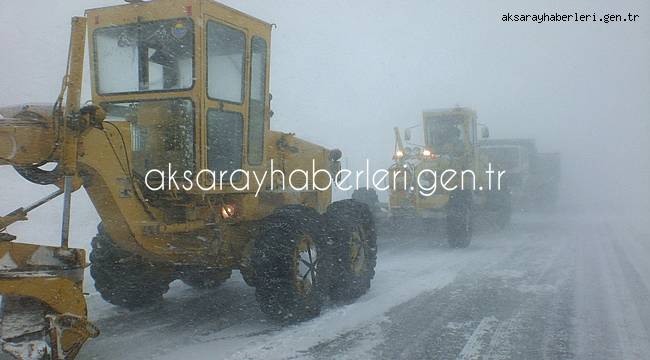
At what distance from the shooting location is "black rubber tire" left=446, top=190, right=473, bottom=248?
1066 centimetres

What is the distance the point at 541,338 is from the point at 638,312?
60.9 inches

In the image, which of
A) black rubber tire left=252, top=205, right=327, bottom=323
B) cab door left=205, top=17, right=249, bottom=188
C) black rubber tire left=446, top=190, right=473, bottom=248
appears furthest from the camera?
black rubber tire left=446, top=190, right=473, bottom=248

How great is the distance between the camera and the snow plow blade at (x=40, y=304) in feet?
11.3

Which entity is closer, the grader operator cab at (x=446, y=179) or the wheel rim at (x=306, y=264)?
the wheel rim at (x=306, y=264)

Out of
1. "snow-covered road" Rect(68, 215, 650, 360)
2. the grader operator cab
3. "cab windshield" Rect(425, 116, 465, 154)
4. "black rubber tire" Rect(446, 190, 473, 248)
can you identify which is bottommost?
"snow-covered road" Rect(68, 215, 650, 360)

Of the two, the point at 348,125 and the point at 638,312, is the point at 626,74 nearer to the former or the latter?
the point at 348,125

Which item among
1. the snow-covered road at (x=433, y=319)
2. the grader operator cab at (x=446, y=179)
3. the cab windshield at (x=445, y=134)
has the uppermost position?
the cab windshield at (x=445, y=134)

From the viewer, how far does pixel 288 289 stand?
17.5 feet

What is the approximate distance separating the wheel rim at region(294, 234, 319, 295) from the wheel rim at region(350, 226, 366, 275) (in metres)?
0.94

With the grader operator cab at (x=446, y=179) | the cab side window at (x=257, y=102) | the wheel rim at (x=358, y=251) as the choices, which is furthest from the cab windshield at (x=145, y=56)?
the grader operator cab at (x=446, y=179)

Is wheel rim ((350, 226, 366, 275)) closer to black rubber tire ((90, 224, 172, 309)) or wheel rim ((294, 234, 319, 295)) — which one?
wheel rim ((294, 234, 319, 295))

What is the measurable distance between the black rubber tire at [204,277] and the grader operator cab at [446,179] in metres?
4.84

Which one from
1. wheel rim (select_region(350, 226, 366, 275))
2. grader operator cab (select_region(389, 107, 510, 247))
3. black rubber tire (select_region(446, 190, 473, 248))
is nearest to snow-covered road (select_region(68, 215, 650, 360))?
wheel rim (select_region(350, 226, 366, 275))

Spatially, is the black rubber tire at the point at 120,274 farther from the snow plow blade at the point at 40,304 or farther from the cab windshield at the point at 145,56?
the snow plow blade at the point at 40,304
